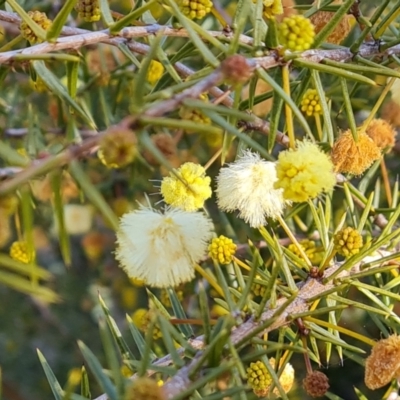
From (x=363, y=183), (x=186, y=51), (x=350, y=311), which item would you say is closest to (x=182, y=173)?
(x=186, y=51)

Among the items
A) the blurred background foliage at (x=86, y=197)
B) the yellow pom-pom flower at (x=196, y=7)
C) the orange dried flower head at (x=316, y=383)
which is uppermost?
the yellow pom-pom flower at (x=196, y=7)

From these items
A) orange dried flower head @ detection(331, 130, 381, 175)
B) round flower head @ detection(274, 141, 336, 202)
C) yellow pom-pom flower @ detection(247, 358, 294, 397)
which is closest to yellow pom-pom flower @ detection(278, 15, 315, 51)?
round flower head @ detection(274, 141, 336, 202)

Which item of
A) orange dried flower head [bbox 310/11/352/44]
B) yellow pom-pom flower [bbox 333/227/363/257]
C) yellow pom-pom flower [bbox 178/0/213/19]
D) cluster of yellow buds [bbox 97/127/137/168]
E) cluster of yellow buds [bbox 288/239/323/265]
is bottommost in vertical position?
cluster of yellow buds [bbox 288/239/323/265]

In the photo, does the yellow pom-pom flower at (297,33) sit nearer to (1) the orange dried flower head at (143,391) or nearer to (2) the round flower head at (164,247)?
(2) the round flower head at (164,247)

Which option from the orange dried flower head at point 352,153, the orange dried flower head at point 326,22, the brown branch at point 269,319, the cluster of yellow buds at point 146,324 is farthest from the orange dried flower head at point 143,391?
the orange dried flower head at point 326,22

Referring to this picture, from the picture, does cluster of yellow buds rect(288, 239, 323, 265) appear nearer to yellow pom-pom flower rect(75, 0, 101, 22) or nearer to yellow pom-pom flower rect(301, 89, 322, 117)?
yellow pom-pom flower rect(301, 89, 322, 117)

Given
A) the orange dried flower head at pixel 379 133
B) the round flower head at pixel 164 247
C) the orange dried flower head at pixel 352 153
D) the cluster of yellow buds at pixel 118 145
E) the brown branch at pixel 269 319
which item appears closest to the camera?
the cluster of yellow buds at pixel 118 145
